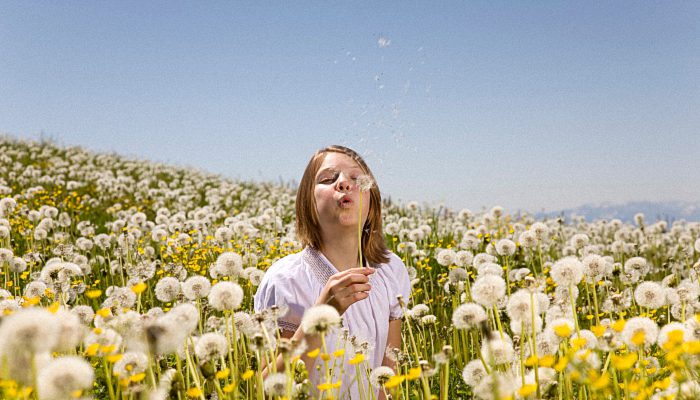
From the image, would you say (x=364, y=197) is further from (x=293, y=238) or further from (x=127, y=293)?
(x=293, y=238)

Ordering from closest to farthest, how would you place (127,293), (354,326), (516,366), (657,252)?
(516,366) < (127,293) < (354,326) < (657,252)

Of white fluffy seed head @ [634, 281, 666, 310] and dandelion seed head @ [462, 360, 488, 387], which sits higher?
white fluffy seed head @ [634, 281, 666, 310]

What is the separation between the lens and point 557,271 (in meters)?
2.94

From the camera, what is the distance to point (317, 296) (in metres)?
4.18

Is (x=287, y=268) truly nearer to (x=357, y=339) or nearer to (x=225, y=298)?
(x=357, y=339)

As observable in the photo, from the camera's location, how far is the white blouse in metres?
4.07

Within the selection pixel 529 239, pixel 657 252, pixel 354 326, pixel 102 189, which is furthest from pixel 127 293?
pixel 102 189

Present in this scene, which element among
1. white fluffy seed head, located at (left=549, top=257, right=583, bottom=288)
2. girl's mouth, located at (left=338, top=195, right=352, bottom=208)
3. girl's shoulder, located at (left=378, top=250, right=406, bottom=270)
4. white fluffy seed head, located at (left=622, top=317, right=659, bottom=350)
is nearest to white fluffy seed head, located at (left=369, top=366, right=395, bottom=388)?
white fluffy seed head, located at (left=549, top=257, right=583, bottom=288)

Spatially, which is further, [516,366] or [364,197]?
[364,197]

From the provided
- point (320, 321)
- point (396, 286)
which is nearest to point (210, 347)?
point (320, 321)

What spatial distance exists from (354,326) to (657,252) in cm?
854

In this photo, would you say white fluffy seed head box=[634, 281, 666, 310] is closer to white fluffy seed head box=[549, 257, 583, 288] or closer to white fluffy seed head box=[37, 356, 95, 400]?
white fluffy seed head box=[549, 257, 583, 288]

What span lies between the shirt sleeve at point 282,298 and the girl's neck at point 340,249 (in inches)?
16.1

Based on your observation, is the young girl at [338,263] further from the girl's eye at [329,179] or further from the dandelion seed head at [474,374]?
the dandelion seed head at [474,374]
